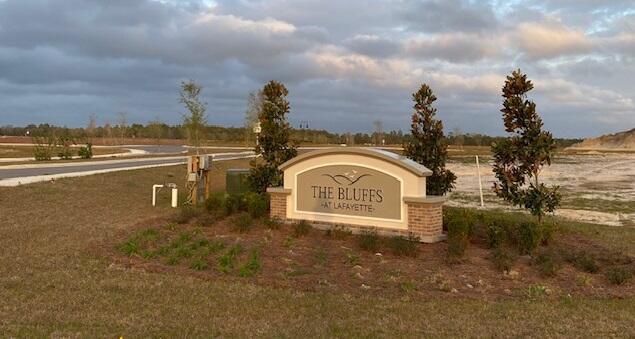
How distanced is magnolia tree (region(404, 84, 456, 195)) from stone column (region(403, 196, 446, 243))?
5.78ft

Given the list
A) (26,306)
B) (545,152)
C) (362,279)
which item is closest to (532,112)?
(545,152)

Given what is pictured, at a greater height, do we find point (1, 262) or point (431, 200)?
point (431, 200)

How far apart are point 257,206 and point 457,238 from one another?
178 inches

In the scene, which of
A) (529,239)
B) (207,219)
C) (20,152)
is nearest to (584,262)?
(529,239)

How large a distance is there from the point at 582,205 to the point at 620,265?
13.7m

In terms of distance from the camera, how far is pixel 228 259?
8.98 metres

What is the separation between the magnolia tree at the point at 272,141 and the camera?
14430 mm

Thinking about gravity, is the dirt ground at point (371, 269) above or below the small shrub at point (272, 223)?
below

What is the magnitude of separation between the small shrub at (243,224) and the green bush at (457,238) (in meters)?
3.90

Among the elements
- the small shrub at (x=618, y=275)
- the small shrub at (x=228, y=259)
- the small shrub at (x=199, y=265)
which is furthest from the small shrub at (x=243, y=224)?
the small shrub at (x=618, y=275)

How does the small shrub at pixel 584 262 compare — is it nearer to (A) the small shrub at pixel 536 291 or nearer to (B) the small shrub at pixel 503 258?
(B) the small shrub at pixel 503 258

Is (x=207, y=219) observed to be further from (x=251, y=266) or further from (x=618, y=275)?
(x=618, y=275)

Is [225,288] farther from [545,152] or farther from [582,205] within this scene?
[582,205]

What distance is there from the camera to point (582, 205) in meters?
21.9
